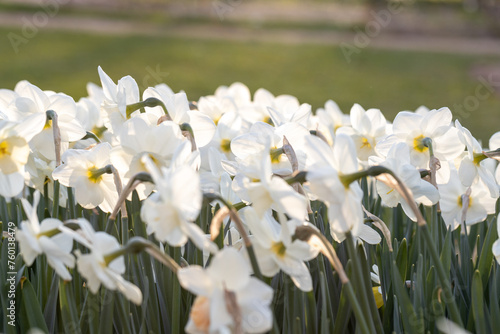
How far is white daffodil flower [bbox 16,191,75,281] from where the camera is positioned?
92cm

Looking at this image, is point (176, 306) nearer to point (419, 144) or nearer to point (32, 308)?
point (32, 308)

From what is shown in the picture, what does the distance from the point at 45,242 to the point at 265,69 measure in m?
9.26

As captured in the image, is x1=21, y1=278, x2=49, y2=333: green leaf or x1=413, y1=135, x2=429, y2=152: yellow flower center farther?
x1=413, y1=135, x2=429, y2=152: yellow flower center

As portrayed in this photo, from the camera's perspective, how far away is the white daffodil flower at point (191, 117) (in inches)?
59.1

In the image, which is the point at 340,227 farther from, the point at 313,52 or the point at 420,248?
the point at 313,52

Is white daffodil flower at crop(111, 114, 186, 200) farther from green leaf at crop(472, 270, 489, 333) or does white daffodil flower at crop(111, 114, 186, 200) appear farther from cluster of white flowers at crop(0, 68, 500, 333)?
green leaf at crop(472, 270, 489, 333)

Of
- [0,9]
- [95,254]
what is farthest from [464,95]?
[0,9]

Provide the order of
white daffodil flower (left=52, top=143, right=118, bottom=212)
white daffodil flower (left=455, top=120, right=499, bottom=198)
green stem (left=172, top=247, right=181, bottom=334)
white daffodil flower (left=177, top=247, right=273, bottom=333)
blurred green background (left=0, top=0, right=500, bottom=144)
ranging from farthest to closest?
blurred green background (left=0, top=0, right=500, bottom=144) < white daffodil flower (left=455, top=120, right=499, bottom=198) < white daffodil flower (left=52, top=143, right=118, bottom=212) < green stem (left=172, top=247, right=181, bottom=334) < white daffodil flower (left=177, top=247, right=273, bottom=333)

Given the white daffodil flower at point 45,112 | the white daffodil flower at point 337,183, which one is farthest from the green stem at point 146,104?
the white daffodil flower at point 337,183

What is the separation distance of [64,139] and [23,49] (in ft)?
32.6

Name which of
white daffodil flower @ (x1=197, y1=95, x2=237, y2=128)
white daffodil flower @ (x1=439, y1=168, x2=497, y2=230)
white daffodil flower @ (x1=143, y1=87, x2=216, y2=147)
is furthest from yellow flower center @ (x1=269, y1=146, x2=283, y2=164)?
white daffodil flower @ (x1=197, y1=95, x2=237, y2=128)

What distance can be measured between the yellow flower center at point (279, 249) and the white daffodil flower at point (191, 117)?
21.9 inches

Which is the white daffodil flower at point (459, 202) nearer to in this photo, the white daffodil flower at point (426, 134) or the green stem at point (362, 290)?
the white daffodil flower at point (426, 134)

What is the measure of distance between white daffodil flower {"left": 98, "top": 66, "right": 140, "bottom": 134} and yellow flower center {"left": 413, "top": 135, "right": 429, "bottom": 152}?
0.68 metres
